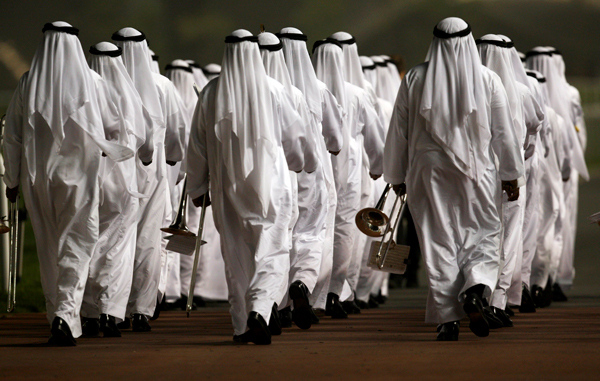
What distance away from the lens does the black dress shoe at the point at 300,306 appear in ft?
26.9

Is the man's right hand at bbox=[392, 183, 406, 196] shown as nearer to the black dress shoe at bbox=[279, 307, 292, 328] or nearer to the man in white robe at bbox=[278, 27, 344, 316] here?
the man in white robe at bbox=[278, 27, 344, 316]

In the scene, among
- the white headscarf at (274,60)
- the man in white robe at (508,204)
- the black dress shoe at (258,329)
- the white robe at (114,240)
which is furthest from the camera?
the man in white robe at (508,204)

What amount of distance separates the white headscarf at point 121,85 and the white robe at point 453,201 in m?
2.01

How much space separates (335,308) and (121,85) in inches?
109

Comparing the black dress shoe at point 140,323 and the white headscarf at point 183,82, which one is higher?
the white headscarf at point 183,82

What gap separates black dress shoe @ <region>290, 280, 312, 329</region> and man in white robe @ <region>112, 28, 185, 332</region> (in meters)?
1.20

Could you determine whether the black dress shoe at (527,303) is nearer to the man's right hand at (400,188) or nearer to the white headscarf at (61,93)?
the man's right hand at (400,188)

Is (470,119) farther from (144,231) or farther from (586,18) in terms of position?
(586,18)

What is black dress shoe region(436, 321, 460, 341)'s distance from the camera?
7.23 meters

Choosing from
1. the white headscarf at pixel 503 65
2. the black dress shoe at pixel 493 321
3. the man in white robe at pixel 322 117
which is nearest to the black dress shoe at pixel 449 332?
the black dress shoe at pixel 493 321

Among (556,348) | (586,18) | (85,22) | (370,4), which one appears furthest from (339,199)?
(586,18)

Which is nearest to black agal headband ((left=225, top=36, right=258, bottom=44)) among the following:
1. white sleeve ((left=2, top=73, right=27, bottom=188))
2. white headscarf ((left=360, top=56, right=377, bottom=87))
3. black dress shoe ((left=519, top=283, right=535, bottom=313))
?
white sleeve ((left=2, top=73, right=27, bottom=188))

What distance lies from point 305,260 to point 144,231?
4.46 ft

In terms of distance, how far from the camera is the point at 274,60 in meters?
8.47
